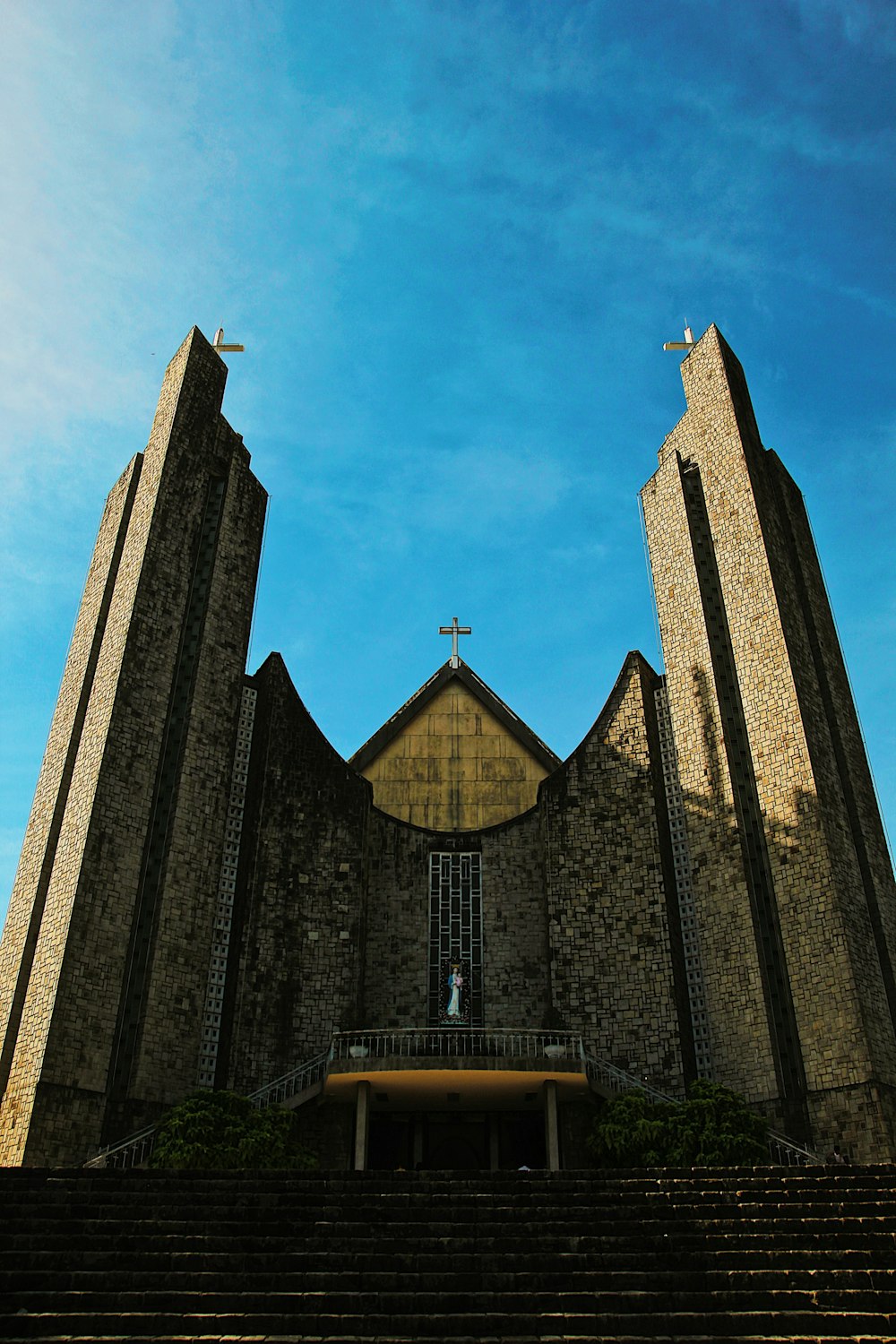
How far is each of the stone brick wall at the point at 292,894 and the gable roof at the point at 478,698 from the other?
4163 millimetres

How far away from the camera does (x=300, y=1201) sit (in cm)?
1070

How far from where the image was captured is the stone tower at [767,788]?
1593 centimetres

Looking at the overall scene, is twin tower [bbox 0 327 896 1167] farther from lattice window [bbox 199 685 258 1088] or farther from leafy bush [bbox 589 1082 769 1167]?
leafy bush [bbox 589 1082 769 1167]

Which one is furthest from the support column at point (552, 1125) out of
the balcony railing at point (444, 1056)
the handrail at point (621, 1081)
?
the handrail at point (621, 1081)

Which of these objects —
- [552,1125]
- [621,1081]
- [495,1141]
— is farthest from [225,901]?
[621,1081]

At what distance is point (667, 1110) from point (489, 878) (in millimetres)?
5700

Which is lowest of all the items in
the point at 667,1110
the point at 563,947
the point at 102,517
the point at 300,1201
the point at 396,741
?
the point at 300,1201

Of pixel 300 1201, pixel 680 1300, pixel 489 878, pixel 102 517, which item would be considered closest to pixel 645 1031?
pixel 489 878

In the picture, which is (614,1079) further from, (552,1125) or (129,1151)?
(129,1151)

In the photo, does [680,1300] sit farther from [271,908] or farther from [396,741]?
[396,741]

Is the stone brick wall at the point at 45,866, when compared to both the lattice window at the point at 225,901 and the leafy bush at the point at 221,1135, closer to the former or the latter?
the leafy bush at the point at 221,1135

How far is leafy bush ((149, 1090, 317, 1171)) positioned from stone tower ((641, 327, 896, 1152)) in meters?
6.60

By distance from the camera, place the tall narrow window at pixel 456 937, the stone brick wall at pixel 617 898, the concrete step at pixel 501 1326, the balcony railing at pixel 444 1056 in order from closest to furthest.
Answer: the concrete step at pixel 501 1326, the balcony railing at pixel 444 1056, the stone brick wall at pixel 617 898, the tall narrow window at pixel 456 937

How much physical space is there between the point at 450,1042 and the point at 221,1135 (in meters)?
4.80
